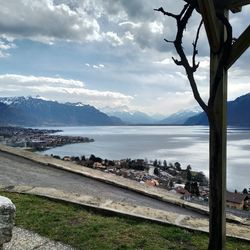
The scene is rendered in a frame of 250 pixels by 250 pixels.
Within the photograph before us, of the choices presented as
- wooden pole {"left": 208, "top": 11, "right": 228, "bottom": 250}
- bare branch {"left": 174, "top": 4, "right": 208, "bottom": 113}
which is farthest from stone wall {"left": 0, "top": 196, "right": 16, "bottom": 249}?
bare branch {"left": 174, "top": 4, "right": 208, "bottom": 113}

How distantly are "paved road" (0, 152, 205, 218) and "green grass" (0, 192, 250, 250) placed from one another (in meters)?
1.45

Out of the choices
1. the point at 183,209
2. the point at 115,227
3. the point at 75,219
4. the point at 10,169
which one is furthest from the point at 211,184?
the point at 10,169

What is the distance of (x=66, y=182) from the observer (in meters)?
6.96

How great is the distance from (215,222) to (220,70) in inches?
54.1

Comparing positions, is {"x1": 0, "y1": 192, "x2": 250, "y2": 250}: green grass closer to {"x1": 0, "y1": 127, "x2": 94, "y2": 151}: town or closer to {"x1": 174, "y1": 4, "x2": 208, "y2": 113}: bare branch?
{"x1": 174, "y1": 4, "x2": 208, "y2": 113}: bare branch

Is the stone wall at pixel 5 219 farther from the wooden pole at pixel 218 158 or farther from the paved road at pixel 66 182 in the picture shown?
the paved road at pixel 66 182

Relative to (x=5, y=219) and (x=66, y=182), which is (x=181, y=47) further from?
(x=66, y=182)

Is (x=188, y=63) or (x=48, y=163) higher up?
(x=188, y=63)

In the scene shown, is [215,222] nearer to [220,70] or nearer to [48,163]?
[220,70]

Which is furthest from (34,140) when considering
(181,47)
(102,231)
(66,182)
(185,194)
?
(181,47)

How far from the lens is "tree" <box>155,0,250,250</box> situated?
342cm

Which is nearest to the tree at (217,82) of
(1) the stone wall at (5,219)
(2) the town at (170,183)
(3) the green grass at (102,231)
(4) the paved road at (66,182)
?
(3) the green grass at (102,231)

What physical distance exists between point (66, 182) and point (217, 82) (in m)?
4.21

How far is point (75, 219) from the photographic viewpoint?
4.50 metres
